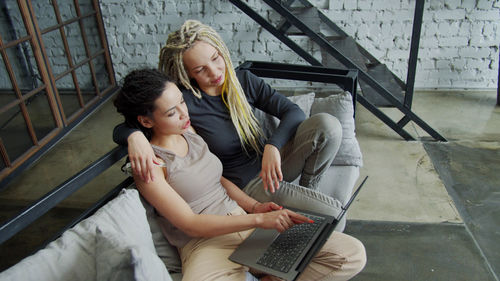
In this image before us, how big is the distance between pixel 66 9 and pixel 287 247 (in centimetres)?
325

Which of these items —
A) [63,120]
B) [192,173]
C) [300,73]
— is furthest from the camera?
[63,120]

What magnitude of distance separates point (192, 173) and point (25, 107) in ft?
7.25

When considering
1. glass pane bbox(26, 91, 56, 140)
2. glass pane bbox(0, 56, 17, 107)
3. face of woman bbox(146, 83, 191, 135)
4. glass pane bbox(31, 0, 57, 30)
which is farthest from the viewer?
glass pane bbox(31, 0, 57, 30)

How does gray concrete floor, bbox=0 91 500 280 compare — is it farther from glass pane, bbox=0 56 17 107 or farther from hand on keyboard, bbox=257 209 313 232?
hand on keyboard, bbox=257 209 313 232

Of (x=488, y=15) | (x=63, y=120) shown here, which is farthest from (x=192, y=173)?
(x=488, y=15)

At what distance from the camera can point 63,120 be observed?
A: 3.30 m

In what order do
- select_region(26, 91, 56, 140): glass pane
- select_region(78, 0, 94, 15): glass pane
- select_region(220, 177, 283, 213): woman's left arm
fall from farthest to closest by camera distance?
1. select_region(78, 0, 94, 15): glass pane
2. select_region(26, 91, 56, 140): glass pane
3. select_region(220, 177, 283, 213): woman's left arm

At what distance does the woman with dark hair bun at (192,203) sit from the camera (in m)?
1.18

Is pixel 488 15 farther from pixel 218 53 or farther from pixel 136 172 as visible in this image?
pixel 136 172

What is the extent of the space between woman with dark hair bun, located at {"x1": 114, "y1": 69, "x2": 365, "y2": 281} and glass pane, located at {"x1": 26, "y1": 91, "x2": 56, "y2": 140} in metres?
2.14

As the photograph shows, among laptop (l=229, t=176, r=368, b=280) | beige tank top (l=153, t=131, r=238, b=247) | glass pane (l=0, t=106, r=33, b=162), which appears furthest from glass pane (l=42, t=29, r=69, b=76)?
laptop (l=229, t=176, r=368, b=280)

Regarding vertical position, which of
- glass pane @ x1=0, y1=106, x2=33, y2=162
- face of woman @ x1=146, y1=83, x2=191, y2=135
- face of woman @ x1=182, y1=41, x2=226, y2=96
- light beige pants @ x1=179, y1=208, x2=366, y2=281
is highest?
face of woman @ x1=182, y1=41, x2=226, y2=96

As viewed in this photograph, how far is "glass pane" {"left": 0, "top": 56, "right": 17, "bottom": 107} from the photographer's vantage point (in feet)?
8.99

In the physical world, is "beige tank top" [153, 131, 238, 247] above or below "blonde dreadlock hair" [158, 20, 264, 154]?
below
